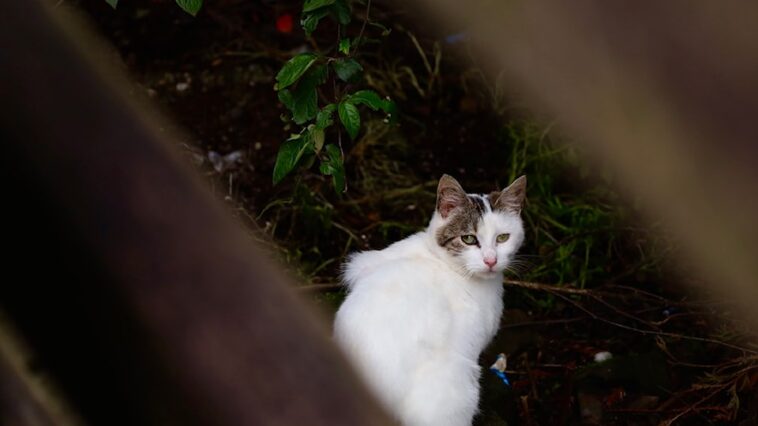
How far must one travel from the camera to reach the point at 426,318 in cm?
261

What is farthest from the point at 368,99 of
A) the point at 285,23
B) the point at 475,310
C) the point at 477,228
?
the point at 285,23

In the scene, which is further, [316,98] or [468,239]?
[468,239]

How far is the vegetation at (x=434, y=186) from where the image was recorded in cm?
311

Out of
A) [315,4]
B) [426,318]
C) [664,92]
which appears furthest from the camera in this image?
[426,318]

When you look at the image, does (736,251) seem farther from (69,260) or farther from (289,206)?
(289,206)

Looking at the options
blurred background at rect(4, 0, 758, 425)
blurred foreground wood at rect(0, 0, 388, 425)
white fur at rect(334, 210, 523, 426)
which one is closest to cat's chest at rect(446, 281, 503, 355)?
white fur at rect(334, 210, 523, 426)

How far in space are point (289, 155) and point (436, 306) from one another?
67cm

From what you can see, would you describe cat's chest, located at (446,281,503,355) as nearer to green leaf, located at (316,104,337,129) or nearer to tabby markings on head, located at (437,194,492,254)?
tabby markings on head, located at (437,194,492,254)

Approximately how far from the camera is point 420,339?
2.53 m

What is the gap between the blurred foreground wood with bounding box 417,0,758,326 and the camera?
0.46 m

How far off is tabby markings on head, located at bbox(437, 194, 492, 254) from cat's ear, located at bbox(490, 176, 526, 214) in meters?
0.05

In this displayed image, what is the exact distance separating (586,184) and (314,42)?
1.55m

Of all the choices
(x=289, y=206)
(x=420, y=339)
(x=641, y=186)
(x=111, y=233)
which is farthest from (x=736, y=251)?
(x=289, y=206)

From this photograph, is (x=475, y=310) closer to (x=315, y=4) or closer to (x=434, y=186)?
(x=315, y=4)
